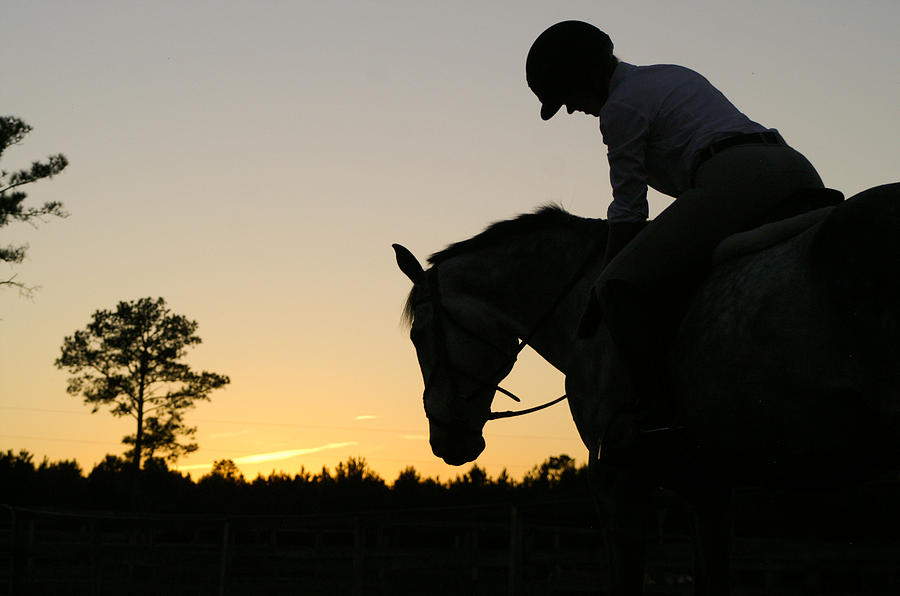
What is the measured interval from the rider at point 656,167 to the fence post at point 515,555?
5591mm

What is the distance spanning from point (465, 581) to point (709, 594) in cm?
1203

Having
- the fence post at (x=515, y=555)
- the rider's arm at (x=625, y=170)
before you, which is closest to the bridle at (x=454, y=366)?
the rider's arm at (x=625, y=170)

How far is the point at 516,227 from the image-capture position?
4.54 meters

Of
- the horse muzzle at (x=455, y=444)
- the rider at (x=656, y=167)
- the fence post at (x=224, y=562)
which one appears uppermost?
the rider at (x=656, y=167)

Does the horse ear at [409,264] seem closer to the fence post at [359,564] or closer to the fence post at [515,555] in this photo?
the fence post at [515,555]

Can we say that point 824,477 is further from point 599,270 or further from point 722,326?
point 599,270

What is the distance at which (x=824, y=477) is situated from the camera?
2.76 meters

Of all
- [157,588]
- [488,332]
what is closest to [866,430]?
[488,332]

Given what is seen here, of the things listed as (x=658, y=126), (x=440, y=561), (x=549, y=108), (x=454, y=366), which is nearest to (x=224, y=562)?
(x=440, y=561)

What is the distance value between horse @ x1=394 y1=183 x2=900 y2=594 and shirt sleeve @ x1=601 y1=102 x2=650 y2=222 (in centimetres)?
50

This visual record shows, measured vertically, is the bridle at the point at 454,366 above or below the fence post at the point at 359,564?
above

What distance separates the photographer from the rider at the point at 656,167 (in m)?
3.24

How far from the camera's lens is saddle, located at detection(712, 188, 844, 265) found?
2.88 metres

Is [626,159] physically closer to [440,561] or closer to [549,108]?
[549,108]
